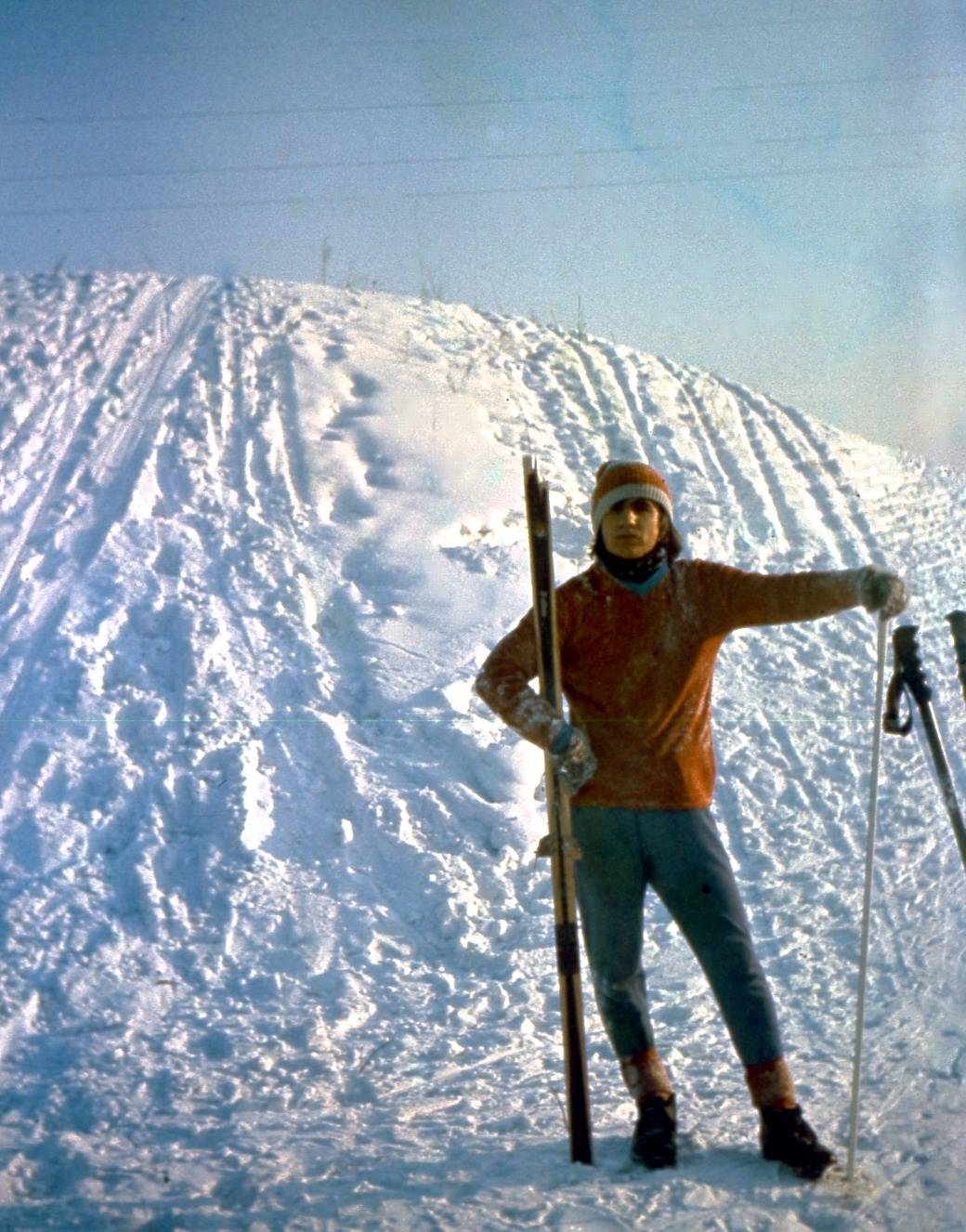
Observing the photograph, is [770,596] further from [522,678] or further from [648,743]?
[522,678]

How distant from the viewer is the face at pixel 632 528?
363cm

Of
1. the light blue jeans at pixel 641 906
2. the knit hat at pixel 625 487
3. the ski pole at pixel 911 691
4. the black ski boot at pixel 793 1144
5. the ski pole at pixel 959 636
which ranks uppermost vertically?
the knit hat at pixel 625 487

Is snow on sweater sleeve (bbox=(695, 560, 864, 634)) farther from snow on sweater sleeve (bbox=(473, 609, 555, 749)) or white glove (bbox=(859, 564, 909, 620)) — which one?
snow on sweater sleeve (bbox=(473, 609, 555, 749))

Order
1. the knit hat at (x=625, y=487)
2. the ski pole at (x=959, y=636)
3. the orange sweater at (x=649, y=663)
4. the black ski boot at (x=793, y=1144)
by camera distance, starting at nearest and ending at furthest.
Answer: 1. the black ski boot at (x=793, y=1144)
2. the orange sweater at (x=649, y=663)
3. the knit hat at (x=625, y=487)
4. the ski pole at (x=959, y=636)

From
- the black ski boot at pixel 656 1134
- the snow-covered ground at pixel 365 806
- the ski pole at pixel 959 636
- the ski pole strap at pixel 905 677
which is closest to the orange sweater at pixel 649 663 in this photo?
the ski pole strap at pixel 905 677

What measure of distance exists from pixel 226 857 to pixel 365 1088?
1.86m

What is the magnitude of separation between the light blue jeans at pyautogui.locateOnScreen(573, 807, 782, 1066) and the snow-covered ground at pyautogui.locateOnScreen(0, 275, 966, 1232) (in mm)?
433

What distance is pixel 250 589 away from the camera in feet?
26.3

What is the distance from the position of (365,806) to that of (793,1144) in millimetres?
3333

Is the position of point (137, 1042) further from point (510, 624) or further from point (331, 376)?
point (331, 376)

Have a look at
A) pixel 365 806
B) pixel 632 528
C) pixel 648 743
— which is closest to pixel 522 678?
pixel 648 743

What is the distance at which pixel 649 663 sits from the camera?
359 cm

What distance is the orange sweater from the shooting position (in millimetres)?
3545

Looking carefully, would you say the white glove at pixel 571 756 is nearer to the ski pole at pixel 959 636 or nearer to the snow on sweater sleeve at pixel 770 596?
the snow on sweater sleeve at pixel 770 596
